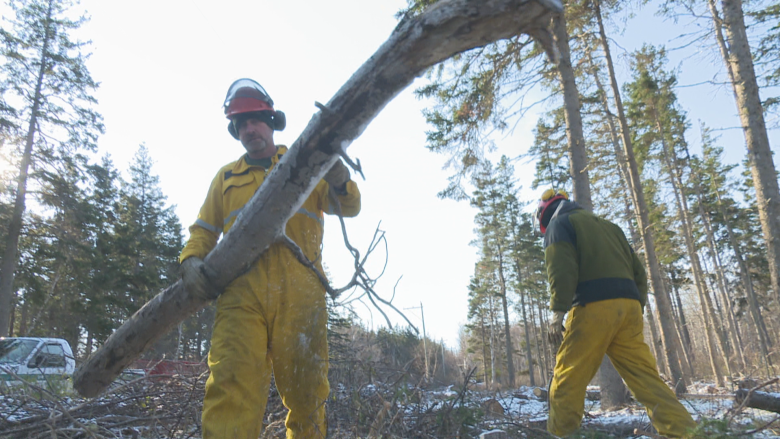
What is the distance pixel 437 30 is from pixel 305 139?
2.66ft

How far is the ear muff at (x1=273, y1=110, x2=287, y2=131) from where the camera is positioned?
2.99m

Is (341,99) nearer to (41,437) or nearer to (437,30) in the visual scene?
(437,30)


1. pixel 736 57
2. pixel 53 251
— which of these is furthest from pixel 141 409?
pixel 53 251

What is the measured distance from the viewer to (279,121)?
9.87ft

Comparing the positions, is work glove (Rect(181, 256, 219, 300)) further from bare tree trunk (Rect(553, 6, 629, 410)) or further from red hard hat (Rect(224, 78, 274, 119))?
bare tree trunk (Rect(553, 6, 629, 410))

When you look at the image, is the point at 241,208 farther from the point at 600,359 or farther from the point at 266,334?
the point at 600,359

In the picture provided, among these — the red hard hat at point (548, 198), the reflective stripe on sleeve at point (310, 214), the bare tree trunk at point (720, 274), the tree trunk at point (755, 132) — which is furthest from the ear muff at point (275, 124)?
the bare tree trunk at point (720, 274)

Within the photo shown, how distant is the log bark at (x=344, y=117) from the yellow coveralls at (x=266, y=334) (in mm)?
165

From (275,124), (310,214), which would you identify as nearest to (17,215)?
(275,124)

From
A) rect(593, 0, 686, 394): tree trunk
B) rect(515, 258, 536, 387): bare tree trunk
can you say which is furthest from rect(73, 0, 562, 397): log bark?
rect(515, 258, 536, 387): bare tree trunk

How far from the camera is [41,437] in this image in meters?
3.07

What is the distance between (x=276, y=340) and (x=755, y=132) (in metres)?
9.04

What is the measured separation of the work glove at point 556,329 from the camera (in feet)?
11.7

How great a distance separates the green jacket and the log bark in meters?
1.86
